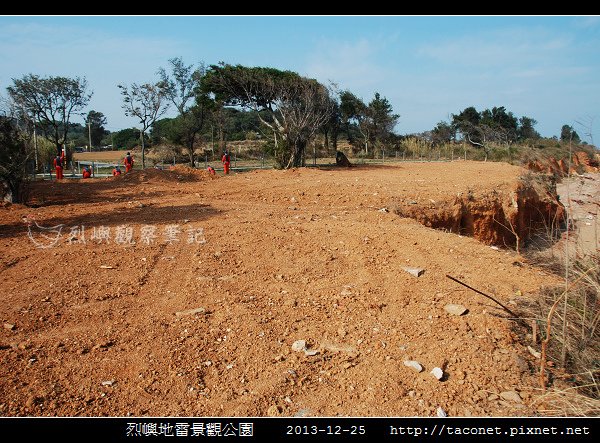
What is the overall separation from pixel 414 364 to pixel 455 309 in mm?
806

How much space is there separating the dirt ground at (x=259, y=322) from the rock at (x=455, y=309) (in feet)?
0.13

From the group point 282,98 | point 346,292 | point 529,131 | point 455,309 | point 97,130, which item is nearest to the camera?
point 455,309

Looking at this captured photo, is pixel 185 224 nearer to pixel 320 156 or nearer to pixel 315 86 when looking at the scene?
pixel 315 86

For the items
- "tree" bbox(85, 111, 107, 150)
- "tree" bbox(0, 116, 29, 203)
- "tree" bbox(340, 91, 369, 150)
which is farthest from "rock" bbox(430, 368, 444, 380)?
"tree" bbox(85, 111, 107, 150)

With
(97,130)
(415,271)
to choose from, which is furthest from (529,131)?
(97,130)

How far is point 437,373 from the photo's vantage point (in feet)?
8.84

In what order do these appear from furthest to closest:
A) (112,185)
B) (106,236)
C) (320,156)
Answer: (320,156) → (112,185) → (106,236)

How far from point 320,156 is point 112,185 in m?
21.5

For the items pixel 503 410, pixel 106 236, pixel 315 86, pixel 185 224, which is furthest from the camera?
pixel 315 86

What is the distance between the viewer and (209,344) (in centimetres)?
300

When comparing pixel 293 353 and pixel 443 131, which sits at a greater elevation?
pixel 443 131

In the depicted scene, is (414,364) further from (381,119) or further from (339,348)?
(381,119)

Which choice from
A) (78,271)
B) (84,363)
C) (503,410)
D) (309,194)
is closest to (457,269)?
(503,410)

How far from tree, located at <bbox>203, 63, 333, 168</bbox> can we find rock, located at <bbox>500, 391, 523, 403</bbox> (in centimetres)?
1621
